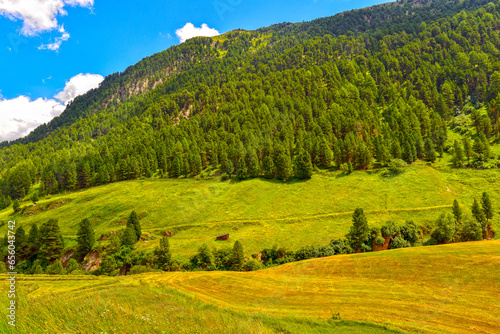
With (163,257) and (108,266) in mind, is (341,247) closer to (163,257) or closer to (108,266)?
(163,257)

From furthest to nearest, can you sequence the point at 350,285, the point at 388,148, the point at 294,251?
1. the point at 388,148
2. the point at 294,251
3. the point at 350,285

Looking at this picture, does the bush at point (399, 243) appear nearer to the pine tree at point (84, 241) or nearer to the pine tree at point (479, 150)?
the pine tree at point (479, 150)

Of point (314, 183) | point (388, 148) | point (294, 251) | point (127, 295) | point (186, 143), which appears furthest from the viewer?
point (186, 143)

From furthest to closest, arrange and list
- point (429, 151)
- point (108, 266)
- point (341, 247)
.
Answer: point (429, 151) < point (108, 266) < point (341, 247)

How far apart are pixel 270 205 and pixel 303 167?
29.2m

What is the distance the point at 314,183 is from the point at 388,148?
46.7m

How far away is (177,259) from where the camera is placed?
64.9 meters

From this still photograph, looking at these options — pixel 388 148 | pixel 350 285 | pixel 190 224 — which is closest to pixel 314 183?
pixel 388 148

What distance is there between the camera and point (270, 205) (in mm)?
98375

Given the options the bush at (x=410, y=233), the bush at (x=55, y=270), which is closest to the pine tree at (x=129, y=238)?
the bush at (x=55, y=270)

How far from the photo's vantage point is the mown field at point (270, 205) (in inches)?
3073

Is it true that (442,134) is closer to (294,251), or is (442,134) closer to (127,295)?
(294,251)

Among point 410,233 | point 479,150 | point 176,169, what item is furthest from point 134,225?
point 479,150

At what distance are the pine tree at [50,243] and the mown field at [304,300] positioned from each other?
42128 millimetres
